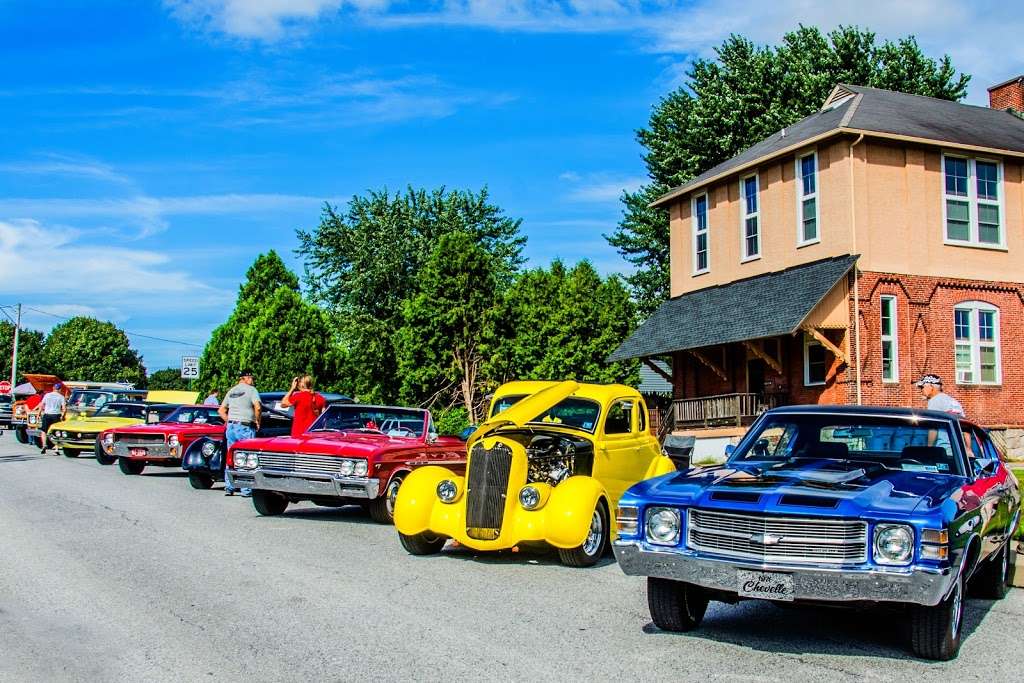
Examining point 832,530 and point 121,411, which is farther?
point 121,411

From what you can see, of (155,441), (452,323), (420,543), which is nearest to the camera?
(420,543)

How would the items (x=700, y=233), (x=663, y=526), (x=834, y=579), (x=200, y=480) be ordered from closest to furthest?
(x=834, y=579), (x=663, y=526), (x=200, y=480), (x=700, y=233)

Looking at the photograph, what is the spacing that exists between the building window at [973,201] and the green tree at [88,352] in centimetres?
9579

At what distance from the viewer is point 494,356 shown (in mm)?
35281

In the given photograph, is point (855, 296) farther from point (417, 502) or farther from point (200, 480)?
point (417, 502)

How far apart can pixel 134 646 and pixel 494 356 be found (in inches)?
1143

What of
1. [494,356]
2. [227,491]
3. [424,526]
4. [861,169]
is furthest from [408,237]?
[424,526]

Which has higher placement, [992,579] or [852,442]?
[852,442]

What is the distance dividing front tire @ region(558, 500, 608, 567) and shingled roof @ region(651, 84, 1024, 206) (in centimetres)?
1643

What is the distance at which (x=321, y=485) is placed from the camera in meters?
11.9

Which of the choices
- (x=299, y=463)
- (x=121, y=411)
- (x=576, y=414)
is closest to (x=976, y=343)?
(x=576, y=414)

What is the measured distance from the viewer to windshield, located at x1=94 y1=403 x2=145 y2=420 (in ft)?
80.6

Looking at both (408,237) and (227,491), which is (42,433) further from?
(408,237)

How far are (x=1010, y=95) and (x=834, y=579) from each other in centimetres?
3111
